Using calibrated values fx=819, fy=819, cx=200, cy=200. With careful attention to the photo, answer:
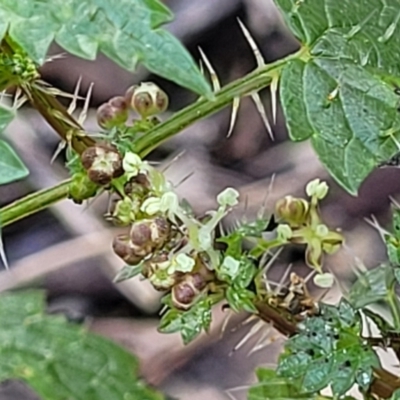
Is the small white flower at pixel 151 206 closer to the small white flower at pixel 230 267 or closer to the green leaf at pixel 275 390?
the small white flower at pixel 230 267

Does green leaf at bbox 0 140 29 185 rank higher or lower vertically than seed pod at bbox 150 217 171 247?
higher

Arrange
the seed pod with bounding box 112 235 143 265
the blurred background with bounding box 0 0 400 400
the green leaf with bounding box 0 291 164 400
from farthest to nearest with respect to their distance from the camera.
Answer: the blurred background with bounding box 0 0 400 400
the green leaf with bounding box 0 291 164 400
the seed pod with bounding box 112 235 143 265

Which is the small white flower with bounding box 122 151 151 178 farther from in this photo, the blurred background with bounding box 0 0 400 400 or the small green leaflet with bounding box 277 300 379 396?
the blurred background with bounding box 0 0 400 400

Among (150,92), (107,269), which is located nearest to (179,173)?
(107,269)

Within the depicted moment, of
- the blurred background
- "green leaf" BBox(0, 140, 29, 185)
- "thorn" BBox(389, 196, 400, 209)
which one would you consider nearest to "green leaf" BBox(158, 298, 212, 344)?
"green leaf" BBox(0, 140, 29, 185)

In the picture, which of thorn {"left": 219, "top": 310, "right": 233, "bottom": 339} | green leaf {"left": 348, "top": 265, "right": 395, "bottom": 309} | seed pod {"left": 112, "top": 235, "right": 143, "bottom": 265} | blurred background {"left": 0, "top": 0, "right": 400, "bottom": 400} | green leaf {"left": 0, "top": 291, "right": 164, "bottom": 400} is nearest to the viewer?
seed pod {"left": 112, "top": 235, "right": 143, "bottom": 265}

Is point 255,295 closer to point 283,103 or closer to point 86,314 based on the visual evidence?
point 283,103

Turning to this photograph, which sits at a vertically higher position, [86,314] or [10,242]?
[10,242]
